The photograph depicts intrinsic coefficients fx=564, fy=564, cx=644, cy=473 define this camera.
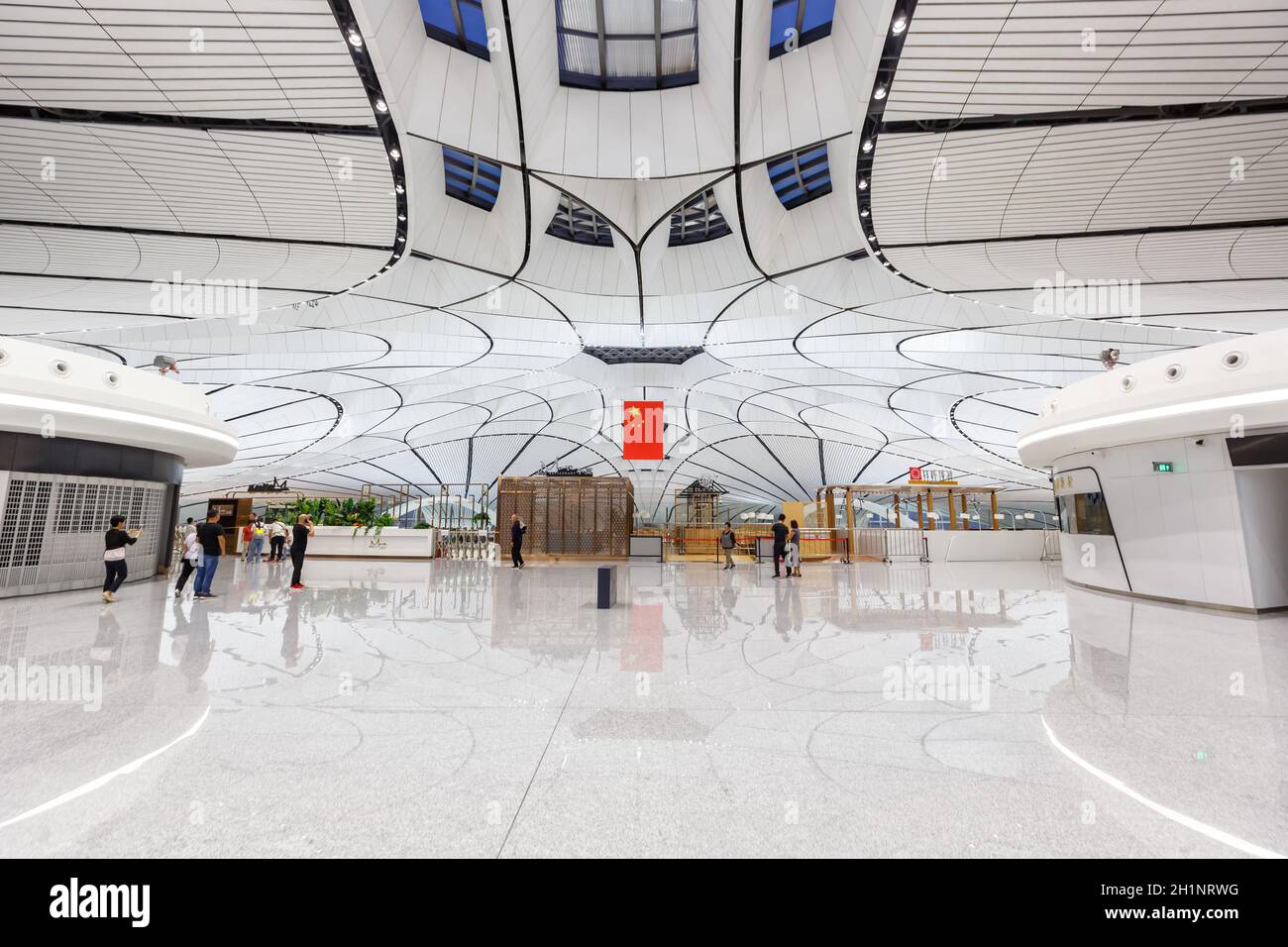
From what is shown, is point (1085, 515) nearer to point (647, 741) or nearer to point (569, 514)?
point (647, 741)

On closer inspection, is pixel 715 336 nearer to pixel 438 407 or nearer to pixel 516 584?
pixel 516 584

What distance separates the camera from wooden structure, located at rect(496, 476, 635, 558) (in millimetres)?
27266

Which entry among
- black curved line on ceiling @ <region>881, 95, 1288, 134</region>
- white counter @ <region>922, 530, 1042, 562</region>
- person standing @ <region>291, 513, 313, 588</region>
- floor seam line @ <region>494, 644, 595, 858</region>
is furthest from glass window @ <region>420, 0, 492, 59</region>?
white counter @ <region>922, 530, 1042, 562</region>

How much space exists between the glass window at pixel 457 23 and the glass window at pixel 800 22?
246 inches

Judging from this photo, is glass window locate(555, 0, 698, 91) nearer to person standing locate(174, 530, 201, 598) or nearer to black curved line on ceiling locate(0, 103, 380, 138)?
black curved line on ceiling locate(0, 103, 380, 138)

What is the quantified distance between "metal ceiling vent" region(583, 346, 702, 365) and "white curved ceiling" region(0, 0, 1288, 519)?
8.36 metres

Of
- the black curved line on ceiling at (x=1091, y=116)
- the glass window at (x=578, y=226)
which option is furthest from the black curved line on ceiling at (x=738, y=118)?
the glass window at (x=578, y=226)

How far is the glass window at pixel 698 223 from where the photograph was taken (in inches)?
813

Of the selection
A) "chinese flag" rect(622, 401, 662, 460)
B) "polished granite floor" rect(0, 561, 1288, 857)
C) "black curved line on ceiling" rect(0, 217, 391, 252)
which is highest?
"black curved line on ceiling" rect(0, 217, 391, 252)

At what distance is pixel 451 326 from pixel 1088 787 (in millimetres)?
26638

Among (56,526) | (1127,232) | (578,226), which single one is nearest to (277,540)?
(56,526)

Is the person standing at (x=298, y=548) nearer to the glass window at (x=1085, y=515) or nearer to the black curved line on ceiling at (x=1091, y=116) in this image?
the black curved line on ceiling at (x=1091, y=116)

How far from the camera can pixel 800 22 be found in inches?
489

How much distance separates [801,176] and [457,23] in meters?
10.8
